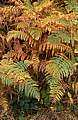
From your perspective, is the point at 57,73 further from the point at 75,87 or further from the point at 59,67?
the point at 75,87

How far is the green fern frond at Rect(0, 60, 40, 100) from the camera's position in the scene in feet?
15.6

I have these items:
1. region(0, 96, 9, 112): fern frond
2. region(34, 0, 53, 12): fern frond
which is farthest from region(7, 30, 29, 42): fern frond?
region(0, 96, 9, 112): fern frond

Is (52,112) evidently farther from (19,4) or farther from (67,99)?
(19,4)

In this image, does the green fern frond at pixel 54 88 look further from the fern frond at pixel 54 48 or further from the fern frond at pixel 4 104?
the fern frond at pixel 4 104

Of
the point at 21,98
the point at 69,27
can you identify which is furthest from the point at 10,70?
the point at 69,27

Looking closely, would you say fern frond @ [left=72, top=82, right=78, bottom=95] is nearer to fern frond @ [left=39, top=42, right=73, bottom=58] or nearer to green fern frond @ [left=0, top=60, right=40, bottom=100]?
fern frond @ [left=39, top=42, right=73, bottom=58]

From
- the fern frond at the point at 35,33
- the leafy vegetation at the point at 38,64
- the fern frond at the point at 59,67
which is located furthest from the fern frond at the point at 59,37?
the fern frond at the point at 59,67

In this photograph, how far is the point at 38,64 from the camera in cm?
520

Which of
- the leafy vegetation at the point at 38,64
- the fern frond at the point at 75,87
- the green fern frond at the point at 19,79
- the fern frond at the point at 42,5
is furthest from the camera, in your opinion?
the fern frond at the point at 42,5

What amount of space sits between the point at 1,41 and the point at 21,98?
116cm

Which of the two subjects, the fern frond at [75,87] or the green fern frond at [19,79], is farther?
the fern frond at [75,87]

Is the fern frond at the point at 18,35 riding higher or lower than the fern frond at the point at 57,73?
higher

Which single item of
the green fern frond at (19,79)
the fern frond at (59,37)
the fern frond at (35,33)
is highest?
the fern frond at (35,33)

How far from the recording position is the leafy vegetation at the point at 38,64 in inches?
192
